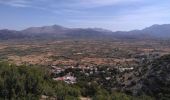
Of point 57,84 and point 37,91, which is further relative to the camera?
point 57,84

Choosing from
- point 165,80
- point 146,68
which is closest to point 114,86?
point 146,68

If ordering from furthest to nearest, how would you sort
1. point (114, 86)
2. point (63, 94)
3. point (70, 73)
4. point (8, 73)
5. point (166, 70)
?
point (70, 73)
point (114, 86)
point (166, 70)
point (8, 73)
point (63, 94)

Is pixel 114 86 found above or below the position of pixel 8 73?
below

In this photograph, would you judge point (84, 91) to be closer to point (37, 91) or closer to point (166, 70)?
point (37, 91)

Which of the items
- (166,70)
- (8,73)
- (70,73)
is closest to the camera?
(8,73)

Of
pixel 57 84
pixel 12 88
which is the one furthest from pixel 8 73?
pixel 57 84

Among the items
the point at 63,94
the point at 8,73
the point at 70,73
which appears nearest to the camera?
the point at 63,94

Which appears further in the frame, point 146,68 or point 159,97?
point 146,68

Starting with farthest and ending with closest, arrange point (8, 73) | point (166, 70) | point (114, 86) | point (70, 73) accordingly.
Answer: point (70, 73) < point (114, 86) < point (166, 70) < point (8, 73)

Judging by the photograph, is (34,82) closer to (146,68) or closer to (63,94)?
(63,94)
